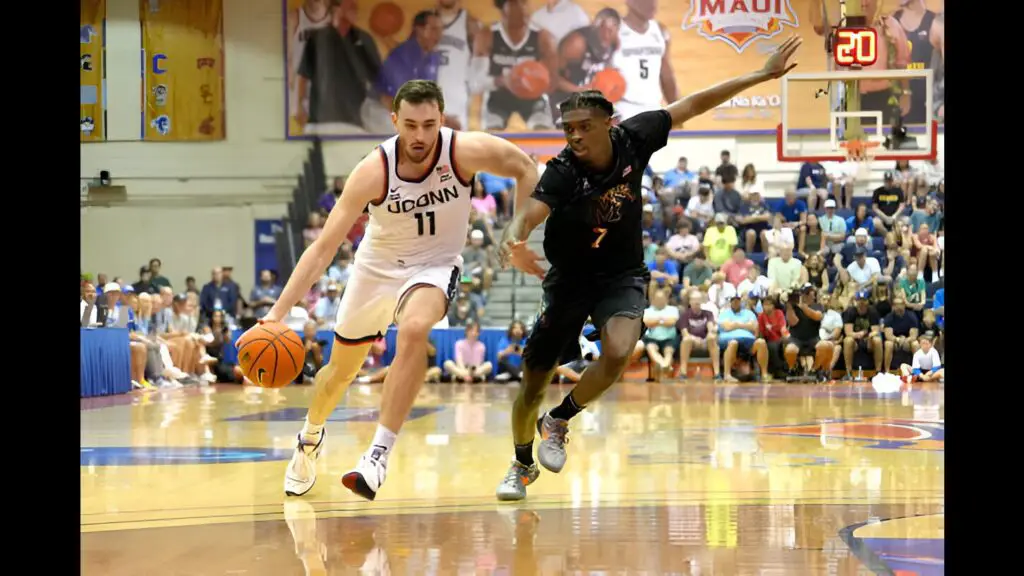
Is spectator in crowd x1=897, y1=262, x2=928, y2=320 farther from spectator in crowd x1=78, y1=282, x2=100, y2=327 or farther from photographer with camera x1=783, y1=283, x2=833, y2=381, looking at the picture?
spectator in crowd x1=78, y1=282, x2=100, y2=327

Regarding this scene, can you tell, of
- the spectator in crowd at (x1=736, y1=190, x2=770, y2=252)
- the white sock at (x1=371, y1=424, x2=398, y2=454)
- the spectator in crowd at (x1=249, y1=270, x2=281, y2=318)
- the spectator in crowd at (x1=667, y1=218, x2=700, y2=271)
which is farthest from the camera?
the spectator in crowd at (x1=249, y1=270, x2=281, y2=318)

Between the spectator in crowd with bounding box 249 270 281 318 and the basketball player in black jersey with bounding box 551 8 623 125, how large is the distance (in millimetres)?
6416

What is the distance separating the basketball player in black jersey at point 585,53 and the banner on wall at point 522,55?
19mm

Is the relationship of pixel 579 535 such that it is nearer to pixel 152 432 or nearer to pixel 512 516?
pixel 512 516

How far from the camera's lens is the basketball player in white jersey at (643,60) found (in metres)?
22.1

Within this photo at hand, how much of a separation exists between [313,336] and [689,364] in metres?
5.13

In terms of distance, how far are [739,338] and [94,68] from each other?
13809mm

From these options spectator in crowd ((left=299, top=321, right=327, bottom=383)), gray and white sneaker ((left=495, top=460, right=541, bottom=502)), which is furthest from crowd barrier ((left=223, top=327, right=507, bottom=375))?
gray and white sneaker ((left=495, top=460, right=541, bottom=502))

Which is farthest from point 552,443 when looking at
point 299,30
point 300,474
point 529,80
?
point 299,30

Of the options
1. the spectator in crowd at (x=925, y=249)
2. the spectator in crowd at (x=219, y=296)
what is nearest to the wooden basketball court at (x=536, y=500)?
the spectator in crowd at (x=925, y=249)

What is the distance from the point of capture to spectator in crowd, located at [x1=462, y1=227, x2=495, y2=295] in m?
17.6
